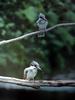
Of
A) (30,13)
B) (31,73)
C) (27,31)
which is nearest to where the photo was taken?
(31,73)

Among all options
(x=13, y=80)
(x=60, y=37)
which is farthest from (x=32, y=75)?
(x=60, y=37)

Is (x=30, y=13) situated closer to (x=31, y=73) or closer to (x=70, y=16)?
(x=70, y=16)

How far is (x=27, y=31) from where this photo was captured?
2.04m

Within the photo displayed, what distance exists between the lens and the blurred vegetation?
1.85m

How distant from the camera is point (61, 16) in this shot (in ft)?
6.82

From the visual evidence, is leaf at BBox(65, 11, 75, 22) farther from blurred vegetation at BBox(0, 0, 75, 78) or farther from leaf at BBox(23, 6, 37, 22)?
leaf at BBox(23, 6, 37, 22)

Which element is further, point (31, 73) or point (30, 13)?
point (30, 13)

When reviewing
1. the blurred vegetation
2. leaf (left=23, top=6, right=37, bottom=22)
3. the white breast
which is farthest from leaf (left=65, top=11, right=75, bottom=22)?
the white breast

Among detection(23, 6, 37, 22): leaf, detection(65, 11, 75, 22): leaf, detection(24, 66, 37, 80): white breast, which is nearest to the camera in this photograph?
detection(24, 66, 37, 80): white breast

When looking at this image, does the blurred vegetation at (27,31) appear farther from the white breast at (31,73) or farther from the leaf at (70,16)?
the white breast at (31,73)

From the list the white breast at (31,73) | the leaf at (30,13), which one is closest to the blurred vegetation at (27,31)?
the leaf at (30,13)

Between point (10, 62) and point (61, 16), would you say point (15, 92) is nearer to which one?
point (10, 62)

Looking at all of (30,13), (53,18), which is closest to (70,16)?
(53,18)

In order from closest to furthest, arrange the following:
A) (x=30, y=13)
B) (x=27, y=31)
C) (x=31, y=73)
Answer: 1. (x=31, y=73)
2. (x=30, y=13)
3. (x=27, y=31)
